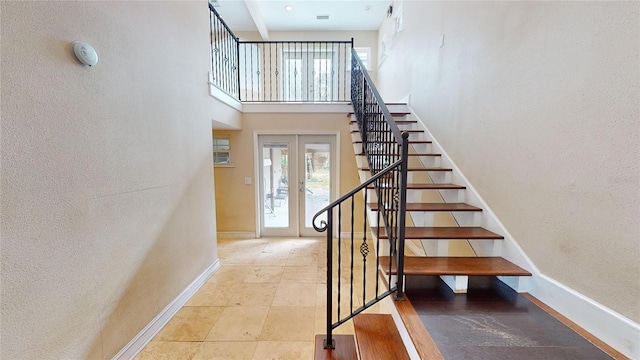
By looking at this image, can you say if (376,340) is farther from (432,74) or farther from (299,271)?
(432,74)

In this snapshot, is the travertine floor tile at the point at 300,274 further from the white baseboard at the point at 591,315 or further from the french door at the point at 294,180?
the white baseboard at the point at 591,315

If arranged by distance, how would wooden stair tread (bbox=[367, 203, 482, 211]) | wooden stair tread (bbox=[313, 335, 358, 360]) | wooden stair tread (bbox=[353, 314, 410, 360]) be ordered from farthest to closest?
wooden stair tread (bbox=[367, 203, 482, 211]) → wooden stair tread (bbox=[313, 335, 358, 360]) → wooden stair tread (bbox=[353, 314, 410, 360])

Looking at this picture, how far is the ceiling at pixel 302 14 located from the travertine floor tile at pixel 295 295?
485 cm

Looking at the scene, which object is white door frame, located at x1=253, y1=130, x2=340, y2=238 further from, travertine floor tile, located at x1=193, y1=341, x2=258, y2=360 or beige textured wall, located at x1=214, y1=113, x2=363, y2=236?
travertine floor tile, located at x1=193, y1=341, x2=258, y2=360

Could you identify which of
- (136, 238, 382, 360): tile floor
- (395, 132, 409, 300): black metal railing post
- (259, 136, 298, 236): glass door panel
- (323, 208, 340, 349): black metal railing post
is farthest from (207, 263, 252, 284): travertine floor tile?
(395, 132, 409, 300): black metal railing post

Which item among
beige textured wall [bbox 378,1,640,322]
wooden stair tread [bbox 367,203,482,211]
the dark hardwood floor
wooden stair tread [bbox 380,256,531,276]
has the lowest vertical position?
the dark hardwood floor

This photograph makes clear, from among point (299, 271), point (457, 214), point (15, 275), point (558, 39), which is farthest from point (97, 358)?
point (558, 39)

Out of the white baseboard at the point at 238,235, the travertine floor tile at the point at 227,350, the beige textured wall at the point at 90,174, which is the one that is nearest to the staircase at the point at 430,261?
the travertine floor tile at the point at 227,350

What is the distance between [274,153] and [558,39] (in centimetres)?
404

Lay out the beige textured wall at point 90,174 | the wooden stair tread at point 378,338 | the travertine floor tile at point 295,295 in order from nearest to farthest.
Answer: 1. the beige textured wall at point 90,174
2. the wooden stair tread at point 378,338
3. the travertine floor tile at point 295,295

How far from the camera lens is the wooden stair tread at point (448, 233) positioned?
2016 millimetres

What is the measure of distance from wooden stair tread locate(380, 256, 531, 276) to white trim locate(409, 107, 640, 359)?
0.07 m

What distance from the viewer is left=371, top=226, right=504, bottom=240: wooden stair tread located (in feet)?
6.61

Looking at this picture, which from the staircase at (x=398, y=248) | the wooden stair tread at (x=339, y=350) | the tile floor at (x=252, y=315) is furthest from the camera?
the tile floor at (x=252, y=315)
